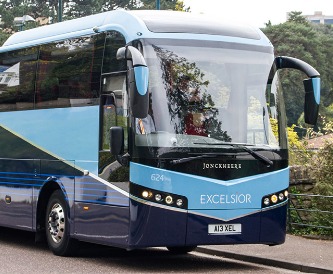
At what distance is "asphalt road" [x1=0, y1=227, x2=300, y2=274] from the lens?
9500 millimetres

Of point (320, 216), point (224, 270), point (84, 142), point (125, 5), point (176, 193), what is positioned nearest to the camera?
point (176, 193)

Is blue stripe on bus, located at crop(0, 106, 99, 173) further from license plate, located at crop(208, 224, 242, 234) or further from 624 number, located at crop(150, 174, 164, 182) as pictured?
license plate, located at crop(208, 224, 242, 234)

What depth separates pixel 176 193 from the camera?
891cm

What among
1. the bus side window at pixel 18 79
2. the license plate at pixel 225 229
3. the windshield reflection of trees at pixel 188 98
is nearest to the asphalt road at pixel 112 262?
the license plate at pixel 225 229

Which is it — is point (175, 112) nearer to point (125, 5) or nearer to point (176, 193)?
point (176, 193)

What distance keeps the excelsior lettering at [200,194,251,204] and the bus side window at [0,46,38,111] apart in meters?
4.32

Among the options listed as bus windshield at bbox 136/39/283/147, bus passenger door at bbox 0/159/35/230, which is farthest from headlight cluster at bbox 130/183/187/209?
bus passenger door at bbox 0/159/35/230

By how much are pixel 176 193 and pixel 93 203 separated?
1621 mm

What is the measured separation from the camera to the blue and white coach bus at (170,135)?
8938 millimetres

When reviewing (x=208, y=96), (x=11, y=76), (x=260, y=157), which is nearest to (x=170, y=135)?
(x=208, y=96)

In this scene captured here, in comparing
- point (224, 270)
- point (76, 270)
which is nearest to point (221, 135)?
A: point (224, 270)

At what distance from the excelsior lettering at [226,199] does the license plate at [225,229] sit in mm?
335

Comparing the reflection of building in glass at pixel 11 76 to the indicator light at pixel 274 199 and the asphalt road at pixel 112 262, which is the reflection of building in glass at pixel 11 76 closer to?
the asphalt road at pixel 112 262

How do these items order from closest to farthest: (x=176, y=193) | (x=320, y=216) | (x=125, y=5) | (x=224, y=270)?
(x=176, y=193) → (x=224, y=270) → (x=320, y=216) → (x=125, y=5)
